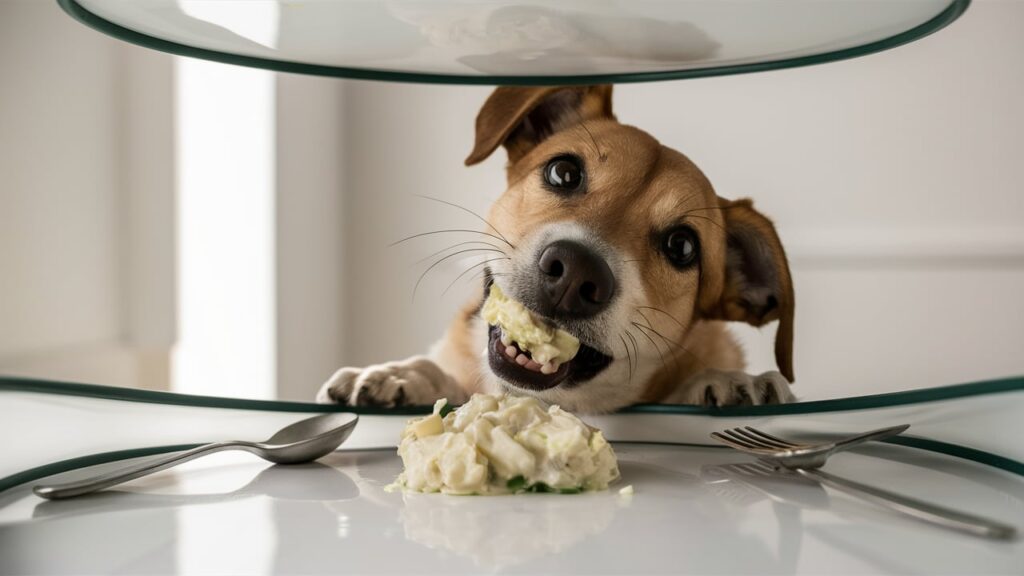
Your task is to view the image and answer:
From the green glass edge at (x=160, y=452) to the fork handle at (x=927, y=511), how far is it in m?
0.20

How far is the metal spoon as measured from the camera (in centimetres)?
83

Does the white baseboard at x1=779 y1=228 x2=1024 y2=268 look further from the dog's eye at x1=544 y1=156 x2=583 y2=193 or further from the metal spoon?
the metal spoon

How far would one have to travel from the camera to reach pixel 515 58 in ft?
3.76

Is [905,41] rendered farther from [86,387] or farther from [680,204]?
[86,387]

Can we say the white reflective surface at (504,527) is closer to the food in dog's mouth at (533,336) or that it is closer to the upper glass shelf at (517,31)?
the food in dog's mouth at (533,336)

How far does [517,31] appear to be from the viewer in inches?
39.7

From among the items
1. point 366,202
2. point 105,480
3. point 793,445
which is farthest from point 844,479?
point 366,202

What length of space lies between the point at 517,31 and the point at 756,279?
566 millimetres

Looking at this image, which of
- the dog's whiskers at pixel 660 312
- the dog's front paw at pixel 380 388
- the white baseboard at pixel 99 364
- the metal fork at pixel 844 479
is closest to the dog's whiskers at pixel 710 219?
the dog's whiskers at pixel 660 312

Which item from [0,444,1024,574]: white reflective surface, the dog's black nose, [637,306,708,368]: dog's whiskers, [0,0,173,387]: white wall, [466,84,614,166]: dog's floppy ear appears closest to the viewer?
[0,444,1024,574]: white reflective surface

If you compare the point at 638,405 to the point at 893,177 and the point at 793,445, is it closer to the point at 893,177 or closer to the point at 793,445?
the point at 793,445

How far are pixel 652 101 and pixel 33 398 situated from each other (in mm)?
1085

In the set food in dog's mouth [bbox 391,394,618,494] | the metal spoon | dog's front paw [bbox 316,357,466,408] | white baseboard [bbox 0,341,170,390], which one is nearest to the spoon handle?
the metal spoon

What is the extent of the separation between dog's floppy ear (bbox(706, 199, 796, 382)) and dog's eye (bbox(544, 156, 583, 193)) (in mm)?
229
